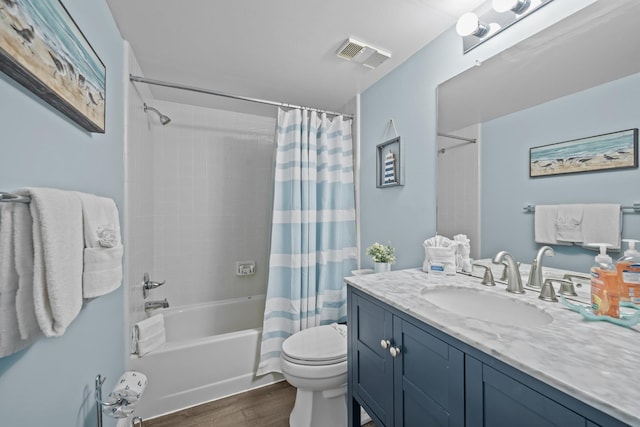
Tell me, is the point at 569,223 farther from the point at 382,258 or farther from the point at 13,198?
the point at 13,198

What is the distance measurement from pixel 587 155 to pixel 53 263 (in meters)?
1.67

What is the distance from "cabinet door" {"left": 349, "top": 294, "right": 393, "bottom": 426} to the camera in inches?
42.1

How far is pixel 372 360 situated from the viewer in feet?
3.85

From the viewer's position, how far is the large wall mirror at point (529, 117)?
866mm

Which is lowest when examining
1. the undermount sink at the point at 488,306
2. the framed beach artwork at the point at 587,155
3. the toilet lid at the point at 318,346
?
the toilet lid at the point at 318,346

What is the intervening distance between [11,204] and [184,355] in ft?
4.95

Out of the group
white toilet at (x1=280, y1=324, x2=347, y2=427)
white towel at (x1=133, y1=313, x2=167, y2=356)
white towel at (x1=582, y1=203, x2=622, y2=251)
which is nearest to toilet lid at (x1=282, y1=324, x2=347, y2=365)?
white toilet at (x1=280, y1=324, x2=347, y2=427)

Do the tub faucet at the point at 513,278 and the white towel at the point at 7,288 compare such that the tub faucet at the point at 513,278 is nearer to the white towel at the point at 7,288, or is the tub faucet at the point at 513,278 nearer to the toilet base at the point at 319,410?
the toilet base at the point at 319,410

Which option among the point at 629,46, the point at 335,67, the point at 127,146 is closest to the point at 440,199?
the point at 629,46

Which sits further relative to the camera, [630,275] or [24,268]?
[630,275]

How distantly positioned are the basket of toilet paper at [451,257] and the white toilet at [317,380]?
2.37 feet

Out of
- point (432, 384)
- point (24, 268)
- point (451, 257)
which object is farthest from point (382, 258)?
point (24, 268)

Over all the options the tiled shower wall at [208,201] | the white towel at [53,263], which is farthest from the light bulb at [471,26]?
the white towel at [53,263]

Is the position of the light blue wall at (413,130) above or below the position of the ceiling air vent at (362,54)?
below
